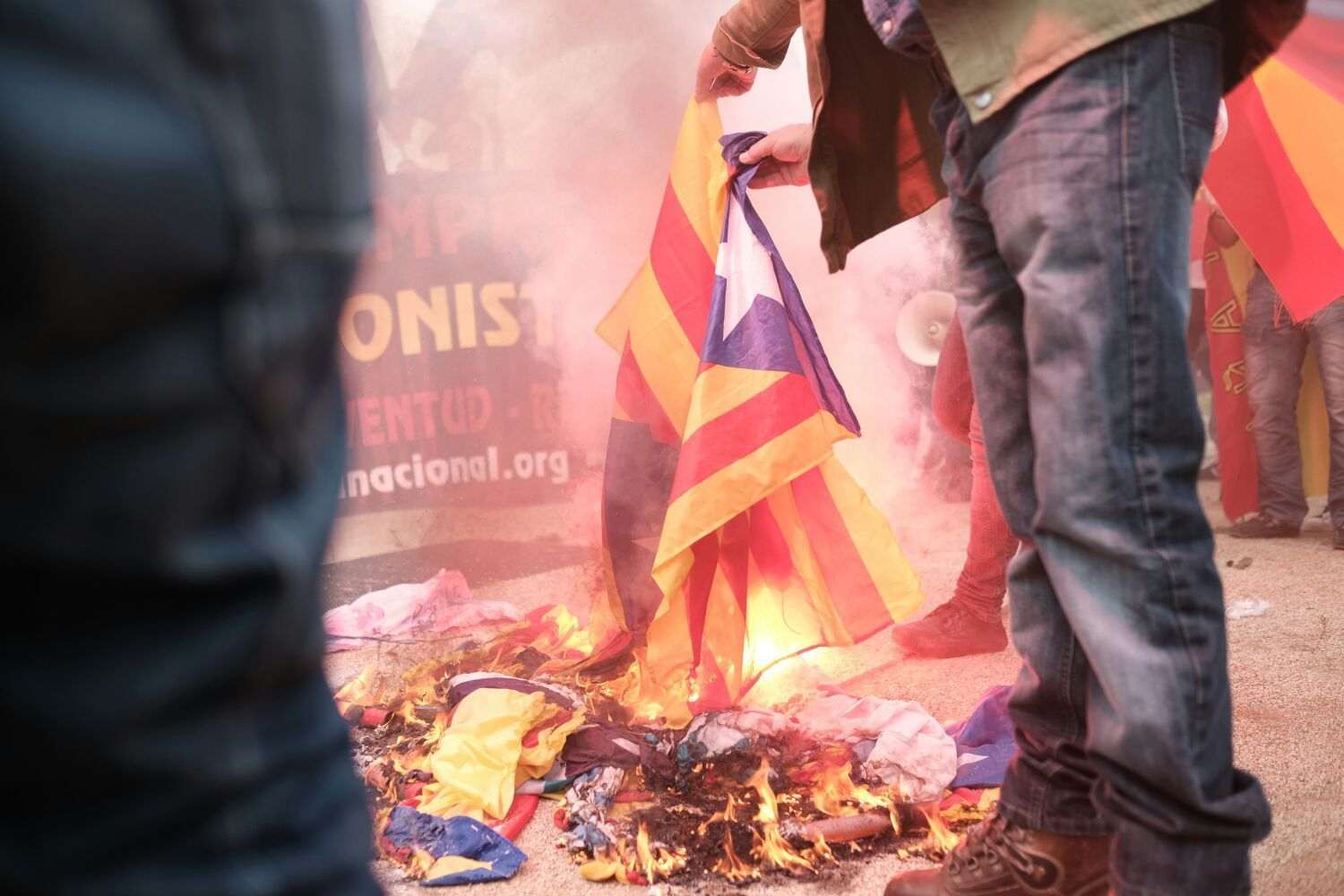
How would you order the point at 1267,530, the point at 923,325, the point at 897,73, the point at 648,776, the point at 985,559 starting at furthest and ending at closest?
the point at 923,325 < the point at 1267,530 < the point at 985,559 < the point at 648,776 < the point at 897,73

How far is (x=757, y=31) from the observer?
7.04 ft

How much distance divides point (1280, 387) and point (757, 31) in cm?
370

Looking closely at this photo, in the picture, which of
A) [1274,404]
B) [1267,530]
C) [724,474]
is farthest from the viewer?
[1274,404]

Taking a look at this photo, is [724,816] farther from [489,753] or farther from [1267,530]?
[1267,530]

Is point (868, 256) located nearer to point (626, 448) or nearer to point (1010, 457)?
point (626, 448)

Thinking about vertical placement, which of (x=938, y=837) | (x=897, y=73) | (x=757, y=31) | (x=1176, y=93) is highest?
(x=757, y=31)

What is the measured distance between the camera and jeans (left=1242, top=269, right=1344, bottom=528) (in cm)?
443

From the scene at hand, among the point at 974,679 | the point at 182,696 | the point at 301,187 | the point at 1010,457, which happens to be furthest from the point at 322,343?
the point at 974,679

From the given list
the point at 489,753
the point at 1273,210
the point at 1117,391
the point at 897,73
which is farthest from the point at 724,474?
the point at 1273,210

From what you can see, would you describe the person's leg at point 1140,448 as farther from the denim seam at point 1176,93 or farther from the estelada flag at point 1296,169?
the estelada flag at point 1296,169

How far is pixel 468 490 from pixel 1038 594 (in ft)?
14.3

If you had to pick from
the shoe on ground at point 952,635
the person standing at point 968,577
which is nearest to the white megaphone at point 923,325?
the person standing at point 968,577

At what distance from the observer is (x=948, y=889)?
156 cm

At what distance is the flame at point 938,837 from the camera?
1.91 meters
